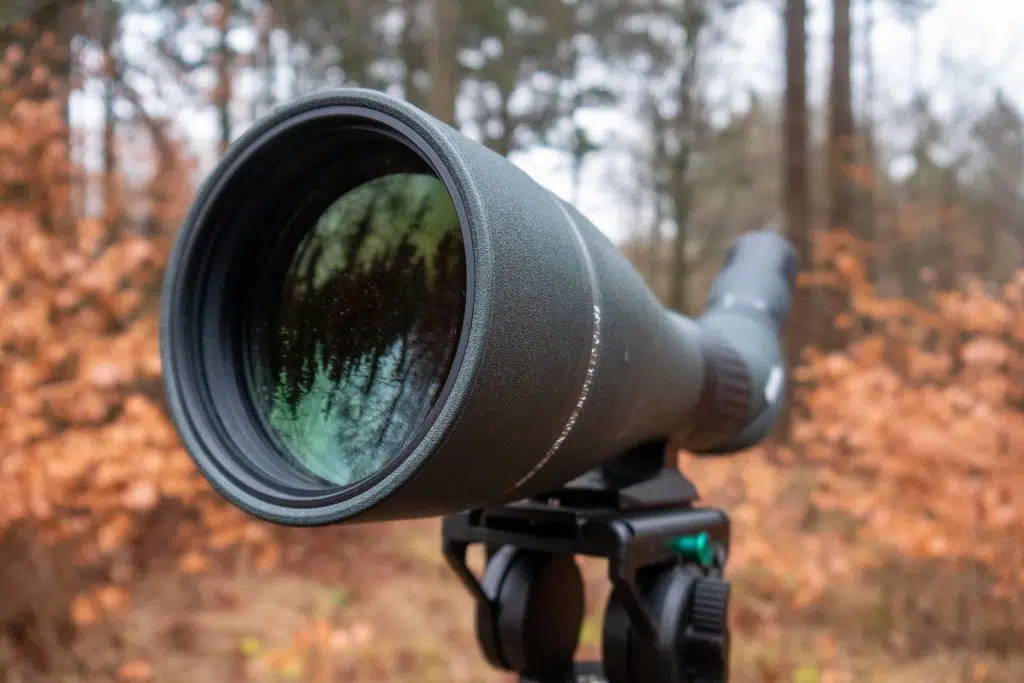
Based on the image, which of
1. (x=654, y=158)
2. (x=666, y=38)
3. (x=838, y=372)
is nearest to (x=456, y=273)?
(x=838, y=372)

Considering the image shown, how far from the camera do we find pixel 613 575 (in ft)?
2.89

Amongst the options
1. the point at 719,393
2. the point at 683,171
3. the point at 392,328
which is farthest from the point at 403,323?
the point at 683,171

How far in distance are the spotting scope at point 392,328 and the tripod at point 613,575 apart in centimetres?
4

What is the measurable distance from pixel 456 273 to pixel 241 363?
239mm

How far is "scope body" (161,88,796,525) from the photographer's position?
587 millimetres

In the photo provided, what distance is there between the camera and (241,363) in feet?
2.69

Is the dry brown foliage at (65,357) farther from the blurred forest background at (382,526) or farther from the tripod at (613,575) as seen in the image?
the tripod at (613,575)

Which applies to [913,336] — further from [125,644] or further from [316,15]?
[316,15]

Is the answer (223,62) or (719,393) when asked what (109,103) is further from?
(719,393)

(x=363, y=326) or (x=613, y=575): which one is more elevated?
(x=363, y=326)

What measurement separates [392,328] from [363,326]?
0.03m

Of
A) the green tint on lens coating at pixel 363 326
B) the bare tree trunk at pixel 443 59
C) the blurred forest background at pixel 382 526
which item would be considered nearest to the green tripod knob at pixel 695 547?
the green tint on lens coating at pixel 363 326

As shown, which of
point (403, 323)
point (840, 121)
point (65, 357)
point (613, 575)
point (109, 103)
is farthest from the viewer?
point (840, 121)

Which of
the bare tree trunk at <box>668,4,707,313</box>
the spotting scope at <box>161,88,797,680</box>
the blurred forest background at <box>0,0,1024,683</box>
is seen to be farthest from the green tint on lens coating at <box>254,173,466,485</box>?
the bare tree trunk at <box>668,4,707,313</box>
